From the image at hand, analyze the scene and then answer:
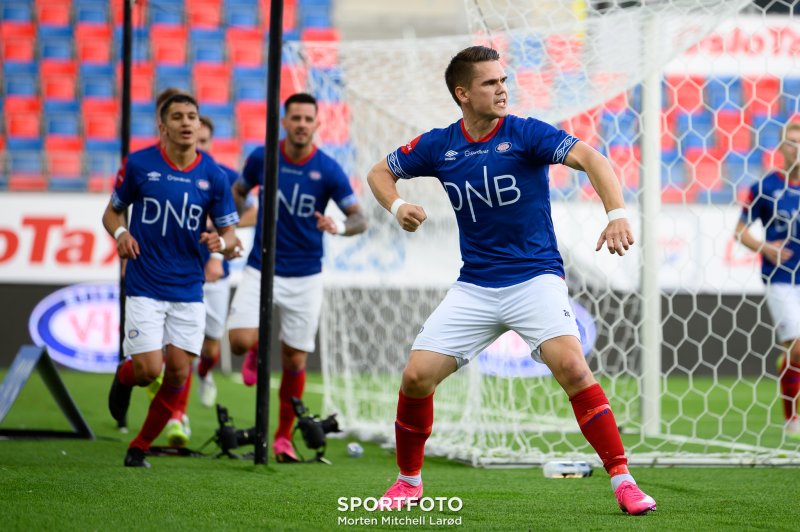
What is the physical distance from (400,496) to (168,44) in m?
14.9

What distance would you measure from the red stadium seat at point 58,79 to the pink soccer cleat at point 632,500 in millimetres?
14917

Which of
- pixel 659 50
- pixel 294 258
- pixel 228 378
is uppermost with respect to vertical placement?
pixel 659 50

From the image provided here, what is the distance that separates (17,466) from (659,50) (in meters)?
4.38

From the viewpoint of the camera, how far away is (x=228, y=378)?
1414 centimetres

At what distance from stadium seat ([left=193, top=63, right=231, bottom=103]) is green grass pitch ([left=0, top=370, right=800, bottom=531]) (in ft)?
37.2

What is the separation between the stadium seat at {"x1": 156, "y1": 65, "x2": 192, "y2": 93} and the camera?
700 inches

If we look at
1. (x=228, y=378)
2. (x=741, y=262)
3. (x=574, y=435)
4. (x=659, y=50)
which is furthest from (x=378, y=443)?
(x=741, y=262)

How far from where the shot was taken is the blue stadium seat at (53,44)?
58.2ft

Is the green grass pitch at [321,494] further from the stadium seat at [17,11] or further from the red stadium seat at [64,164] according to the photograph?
the stadium seat at [17,11]

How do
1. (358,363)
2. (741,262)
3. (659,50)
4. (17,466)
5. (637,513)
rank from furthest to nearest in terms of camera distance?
(741,262) → (358,363) → (659,50) → (17,466) → (637,513)

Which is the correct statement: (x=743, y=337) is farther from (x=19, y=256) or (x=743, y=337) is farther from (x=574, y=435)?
(x=19, y=256)

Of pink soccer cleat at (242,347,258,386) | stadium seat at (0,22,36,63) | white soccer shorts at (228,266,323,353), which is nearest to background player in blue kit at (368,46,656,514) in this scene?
white soccer shorts at (228,266,323,353)

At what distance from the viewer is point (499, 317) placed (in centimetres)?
446

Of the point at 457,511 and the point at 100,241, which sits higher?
the point at 100,241
